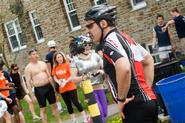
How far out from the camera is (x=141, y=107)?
4.35m

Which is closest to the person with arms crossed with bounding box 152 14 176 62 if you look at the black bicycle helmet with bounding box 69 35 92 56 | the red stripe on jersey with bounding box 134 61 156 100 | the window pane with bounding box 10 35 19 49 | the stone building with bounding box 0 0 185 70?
the stone building with bounding box 0 0 185 70

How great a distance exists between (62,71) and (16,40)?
652 inches

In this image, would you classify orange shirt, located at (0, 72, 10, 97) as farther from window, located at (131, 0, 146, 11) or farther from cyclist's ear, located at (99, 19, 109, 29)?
window, located at (131, 0, 146, 11)

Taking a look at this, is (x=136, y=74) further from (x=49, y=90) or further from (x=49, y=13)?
(x=49, y=13)

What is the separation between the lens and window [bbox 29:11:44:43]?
2578 centimetres

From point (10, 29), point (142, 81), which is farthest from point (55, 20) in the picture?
point (142, 81)

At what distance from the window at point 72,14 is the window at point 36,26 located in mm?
2536

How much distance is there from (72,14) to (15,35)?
535cm

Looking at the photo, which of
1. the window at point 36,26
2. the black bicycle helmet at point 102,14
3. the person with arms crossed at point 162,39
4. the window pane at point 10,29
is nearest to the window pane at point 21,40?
the window pane at point 10,29

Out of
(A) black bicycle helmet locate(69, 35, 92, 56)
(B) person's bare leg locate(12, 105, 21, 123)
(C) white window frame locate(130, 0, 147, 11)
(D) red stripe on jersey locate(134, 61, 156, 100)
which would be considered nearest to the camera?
(D) red stripe on jersey locate(134, 61, 156, 100)

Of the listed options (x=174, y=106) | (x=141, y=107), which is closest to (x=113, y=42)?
(x=141, y=107)

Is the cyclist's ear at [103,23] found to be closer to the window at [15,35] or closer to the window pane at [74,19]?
the window pane at [74,19]

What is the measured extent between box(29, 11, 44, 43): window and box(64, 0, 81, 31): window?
8.32ft

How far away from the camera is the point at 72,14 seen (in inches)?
930
